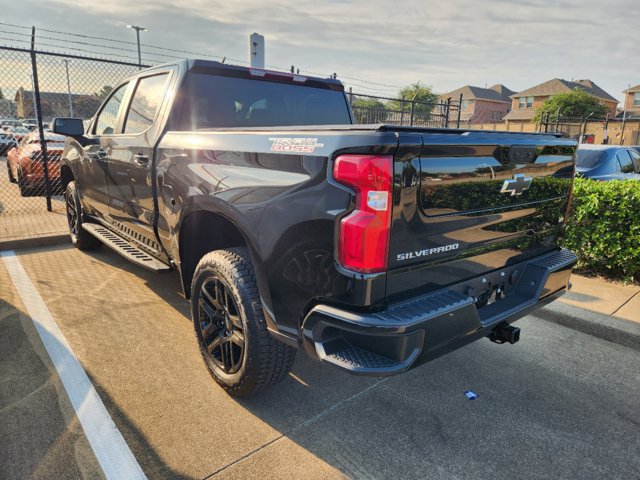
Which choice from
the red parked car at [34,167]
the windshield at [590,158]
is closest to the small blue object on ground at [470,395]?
the windshield at [590,158]

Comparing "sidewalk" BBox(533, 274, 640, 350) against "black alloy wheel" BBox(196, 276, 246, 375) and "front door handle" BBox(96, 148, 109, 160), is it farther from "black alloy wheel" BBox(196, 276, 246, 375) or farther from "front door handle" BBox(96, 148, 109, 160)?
"front door handle" BBox(96, 148, 109, 160)

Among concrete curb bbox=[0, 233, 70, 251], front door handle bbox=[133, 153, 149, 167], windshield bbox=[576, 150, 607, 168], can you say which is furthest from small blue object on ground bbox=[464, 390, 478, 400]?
windshield bbox=[576, 150, 607, 168]

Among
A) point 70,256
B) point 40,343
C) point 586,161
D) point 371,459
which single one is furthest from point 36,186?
point 586,161

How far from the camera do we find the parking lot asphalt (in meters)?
2.31

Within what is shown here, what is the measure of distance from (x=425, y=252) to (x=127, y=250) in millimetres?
2973

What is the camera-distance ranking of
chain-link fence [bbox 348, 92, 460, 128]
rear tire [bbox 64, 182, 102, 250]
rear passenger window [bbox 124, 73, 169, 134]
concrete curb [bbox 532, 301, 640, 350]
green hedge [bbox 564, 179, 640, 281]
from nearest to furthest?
rear passenger window [bbox 124, 73, 169, 134], concrete curb [bbox 532, 301, 640, 350], green hedge [bbox 564, 179, 640, 281], rear tire [bbox 64, 182, 102, 250], chain-link fence [bbox 348, 92, 460, 128]

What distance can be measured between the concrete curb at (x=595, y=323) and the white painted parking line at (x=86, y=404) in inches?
144

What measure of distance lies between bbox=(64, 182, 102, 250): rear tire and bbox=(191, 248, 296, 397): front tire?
3336 millimetres

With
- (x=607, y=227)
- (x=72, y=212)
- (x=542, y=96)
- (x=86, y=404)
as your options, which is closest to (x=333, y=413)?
(x=86, y=404)

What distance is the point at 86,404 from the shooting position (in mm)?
2734

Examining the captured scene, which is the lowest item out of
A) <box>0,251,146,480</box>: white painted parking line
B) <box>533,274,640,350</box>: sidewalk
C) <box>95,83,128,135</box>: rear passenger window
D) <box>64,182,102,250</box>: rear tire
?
<box>0,251,146,480</box>: white painted parking line

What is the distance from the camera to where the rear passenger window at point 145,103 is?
360 centimetres

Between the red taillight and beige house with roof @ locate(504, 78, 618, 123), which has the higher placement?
beige house with roof @ locate(504, 78, 618, 123)

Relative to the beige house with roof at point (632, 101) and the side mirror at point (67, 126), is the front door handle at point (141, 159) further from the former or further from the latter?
the beige house with roof at point (632, 101)
